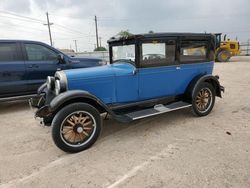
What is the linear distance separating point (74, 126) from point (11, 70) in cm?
320

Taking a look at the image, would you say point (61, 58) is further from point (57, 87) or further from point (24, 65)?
point (57, 87)

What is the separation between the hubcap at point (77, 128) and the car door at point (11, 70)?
3081 mm

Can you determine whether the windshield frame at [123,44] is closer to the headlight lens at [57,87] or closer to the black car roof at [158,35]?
the black car roof at [158,35]

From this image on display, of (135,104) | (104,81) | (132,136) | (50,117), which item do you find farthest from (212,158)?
(50,117)

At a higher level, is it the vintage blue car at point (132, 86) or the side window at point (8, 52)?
the side window at point (8, 52)

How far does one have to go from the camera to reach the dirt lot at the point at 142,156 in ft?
8.37

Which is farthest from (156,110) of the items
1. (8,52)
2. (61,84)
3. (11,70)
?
(8,52)

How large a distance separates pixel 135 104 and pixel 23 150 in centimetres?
203

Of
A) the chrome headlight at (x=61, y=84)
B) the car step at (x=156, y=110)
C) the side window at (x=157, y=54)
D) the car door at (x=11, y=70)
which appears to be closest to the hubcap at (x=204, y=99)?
the car step at (x=156, y=110)

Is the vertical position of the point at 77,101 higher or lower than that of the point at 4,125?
higher

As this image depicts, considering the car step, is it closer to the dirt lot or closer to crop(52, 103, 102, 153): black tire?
the dirt lot

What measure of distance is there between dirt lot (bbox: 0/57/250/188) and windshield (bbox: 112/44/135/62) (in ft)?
4.33

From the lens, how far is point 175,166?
2789mm

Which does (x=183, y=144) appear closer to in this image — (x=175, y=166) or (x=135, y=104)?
(x=175, y=166)
